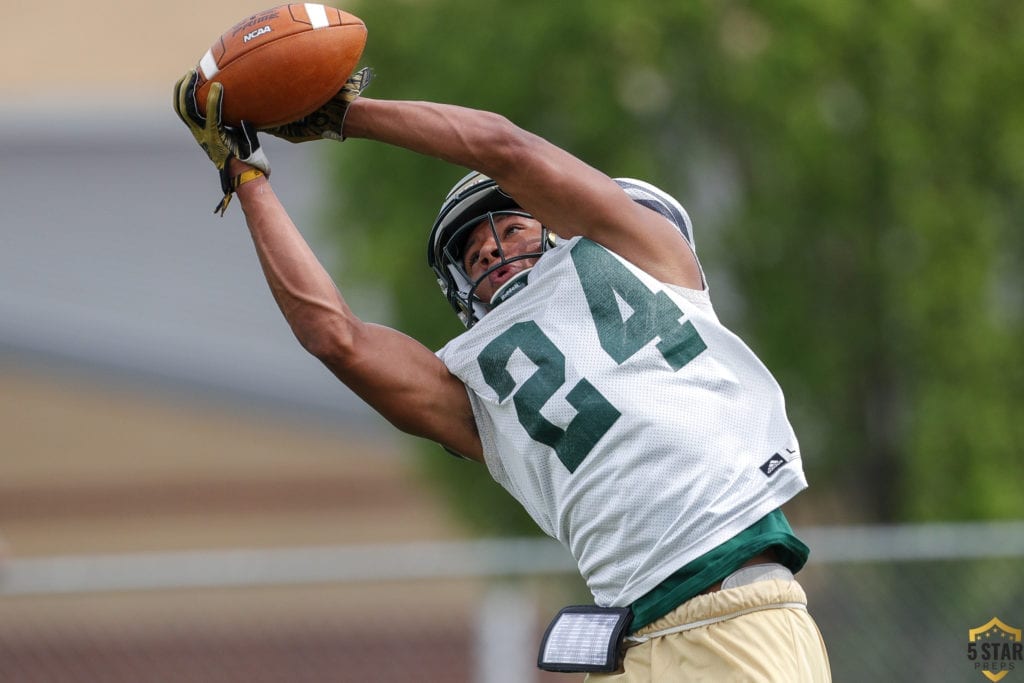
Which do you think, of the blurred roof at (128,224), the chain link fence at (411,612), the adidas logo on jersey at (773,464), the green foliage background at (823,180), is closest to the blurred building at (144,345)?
the blurred roof at (128,224)

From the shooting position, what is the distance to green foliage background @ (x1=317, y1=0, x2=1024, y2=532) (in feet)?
23.7

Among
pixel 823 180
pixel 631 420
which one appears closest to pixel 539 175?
pixel 631 420

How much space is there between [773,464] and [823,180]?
4.49 metres

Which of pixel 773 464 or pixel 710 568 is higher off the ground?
pixel 773 464

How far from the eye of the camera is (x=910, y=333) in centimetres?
732

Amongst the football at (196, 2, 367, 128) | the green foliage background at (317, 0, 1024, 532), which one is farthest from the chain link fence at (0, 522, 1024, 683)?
the football at (196, 2, 367, 128)

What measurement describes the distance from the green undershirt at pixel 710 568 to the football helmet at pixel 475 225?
70 cm

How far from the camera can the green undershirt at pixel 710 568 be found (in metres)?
3.08

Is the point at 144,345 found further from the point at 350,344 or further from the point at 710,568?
the point at 710,568

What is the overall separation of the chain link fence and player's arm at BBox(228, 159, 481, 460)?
120 inches

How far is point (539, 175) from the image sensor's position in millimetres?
3199

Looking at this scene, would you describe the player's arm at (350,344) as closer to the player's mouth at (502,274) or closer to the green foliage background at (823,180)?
the player's mouth at (502,274)

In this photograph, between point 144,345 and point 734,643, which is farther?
point 144,345

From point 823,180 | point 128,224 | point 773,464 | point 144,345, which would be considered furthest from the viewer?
point 128,224
